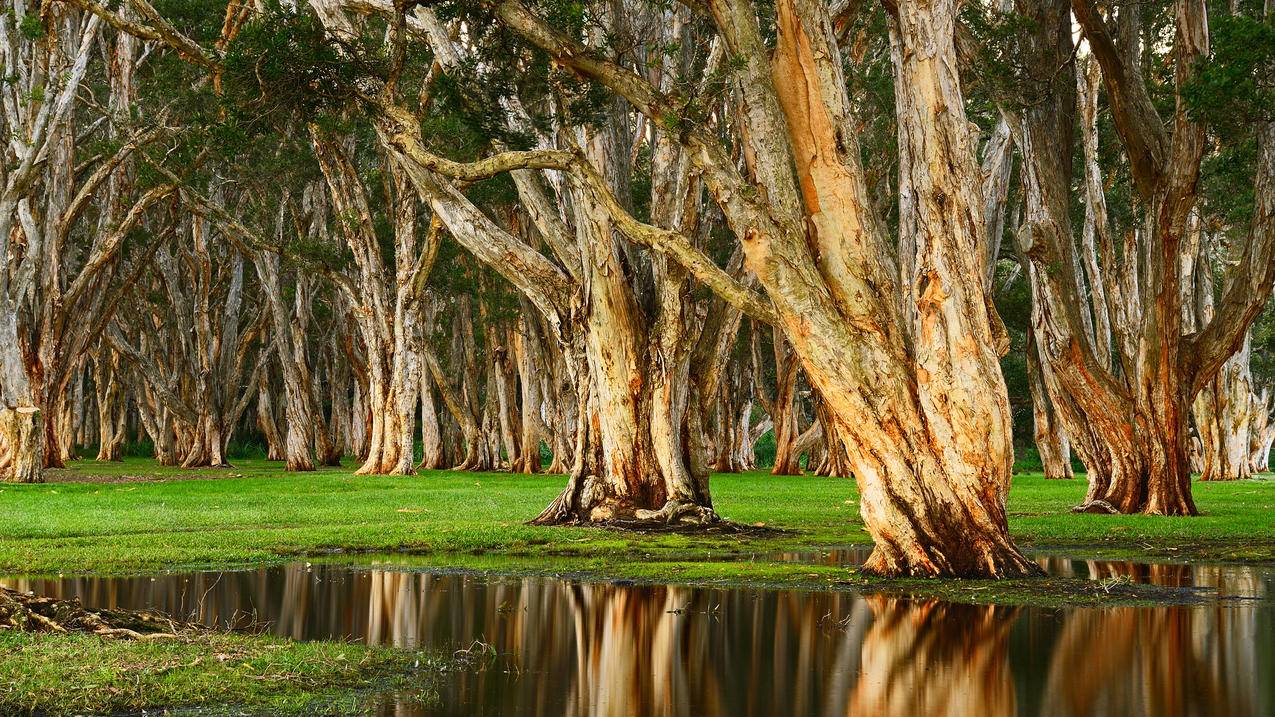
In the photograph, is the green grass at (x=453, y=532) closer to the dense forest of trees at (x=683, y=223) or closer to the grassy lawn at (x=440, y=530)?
the grassy lawn at (x=440, y=530)

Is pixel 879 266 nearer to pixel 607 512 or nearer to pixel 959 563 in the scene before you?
pixel 959 563

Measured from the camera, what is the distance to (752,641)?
25.6 feet

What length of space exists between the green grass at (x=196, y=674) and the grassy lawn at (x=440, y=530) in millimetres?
4962

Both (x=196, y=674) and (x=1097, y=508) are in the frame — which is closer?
(x=196, y=674)

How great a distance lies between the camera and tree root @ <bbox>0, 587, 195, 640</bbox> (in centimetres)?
690

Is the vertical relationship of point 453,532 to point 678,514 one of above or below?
below

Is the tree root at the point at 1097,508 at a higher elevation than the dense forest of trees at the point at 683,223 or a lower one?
lower

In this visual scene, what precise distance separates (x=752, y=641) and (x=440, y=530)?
829 cm

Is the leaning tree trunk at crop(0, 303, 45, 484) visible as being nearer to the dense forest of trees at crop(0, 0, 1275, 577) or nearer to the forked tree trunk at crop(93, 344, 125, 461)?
the dense forest of trees at crop(0, 0, 1275, 577)

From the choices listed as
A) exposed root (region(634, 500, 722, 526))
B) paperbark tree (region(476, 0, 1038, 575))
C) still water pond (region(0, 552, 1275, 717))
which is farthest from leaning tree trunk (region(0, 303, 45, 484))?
paperbark tree (region(476, 0, 1038, 575))

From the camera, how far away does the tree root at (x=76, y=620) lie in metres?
6.90

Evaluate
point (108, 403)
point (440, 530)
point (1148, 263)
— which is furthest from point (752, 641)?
point (108, 403)

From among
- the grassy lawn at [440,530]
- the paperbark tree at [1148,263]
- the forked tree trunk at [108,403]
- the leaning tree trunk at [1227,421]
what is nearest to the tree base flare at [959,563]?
the grassy lawn at [440,530]

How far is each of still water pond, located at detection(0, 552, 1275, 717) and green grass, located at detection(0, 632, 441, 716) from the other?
369 mm
